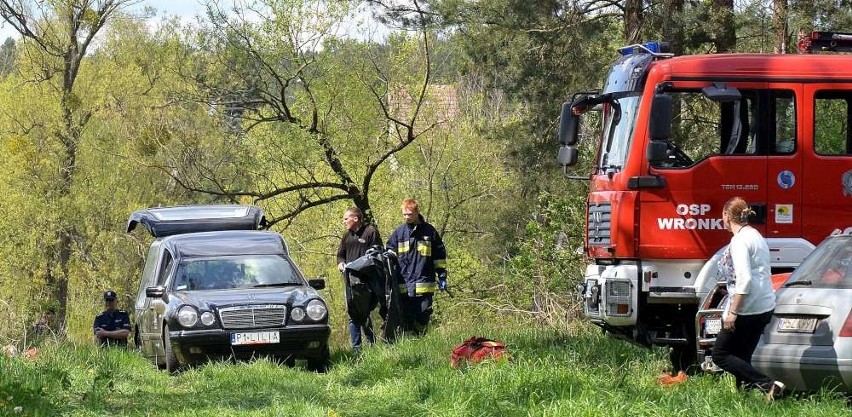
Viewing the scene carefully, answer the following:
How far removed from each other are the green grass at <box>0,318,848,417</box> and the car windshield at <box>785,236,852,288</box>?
2.92 ft

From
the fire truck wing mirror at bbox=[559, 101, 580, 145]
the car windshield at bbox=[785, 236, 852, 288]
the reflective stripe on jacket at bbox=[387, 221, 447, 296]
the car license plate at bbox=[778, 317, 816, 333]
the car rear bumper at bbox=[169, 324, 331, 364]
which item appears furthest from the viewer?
the reflective stripe on jacket at bbox=[387, 221, 447, 296]

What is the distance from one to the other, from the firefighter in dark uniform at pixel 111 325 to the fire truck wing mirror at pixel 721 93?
1185 centimetres

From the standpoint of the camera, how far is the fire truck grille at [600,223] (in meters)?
12.2

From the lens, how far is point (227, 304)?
45.1ft

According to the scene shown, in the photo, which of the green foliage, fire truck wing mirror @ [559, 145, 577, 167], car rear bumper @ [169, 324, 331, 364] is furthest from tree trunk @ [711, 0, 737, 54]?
car rear bumper @ [169, 324, 331, 364]

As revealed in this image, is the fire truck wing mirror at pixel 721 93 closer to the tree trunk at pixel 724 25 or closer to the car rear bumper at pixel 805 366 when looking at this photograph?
the car rear bumper at pixel 805 366

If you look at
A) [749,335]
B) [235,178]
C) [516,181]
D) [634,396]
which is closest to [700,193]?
[749,335]

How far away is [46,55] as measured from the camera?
136ft

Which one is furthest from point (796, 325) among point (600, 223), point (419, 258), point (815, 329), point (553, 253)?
point (553, 253)

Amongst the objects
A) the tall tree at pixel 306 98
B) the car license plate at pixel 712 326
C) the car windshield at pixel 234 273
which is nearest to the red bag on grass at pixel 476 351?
the car license plate at pixel 712 326

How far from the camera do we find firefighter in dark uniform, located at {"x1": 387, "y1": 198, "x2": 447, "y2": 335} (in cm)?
1509

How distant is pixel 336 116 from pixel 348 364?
13.4m

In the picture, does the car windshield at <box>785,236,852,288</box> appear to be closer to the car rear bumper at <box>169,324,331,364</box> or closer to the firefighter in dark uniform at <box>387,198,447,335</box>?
the car rear bumper at <box>169,324,331,364</box>

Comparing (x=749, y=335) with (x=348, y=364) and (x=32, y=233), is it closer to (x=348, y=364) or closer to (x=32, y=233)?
(x=348, y=364)
